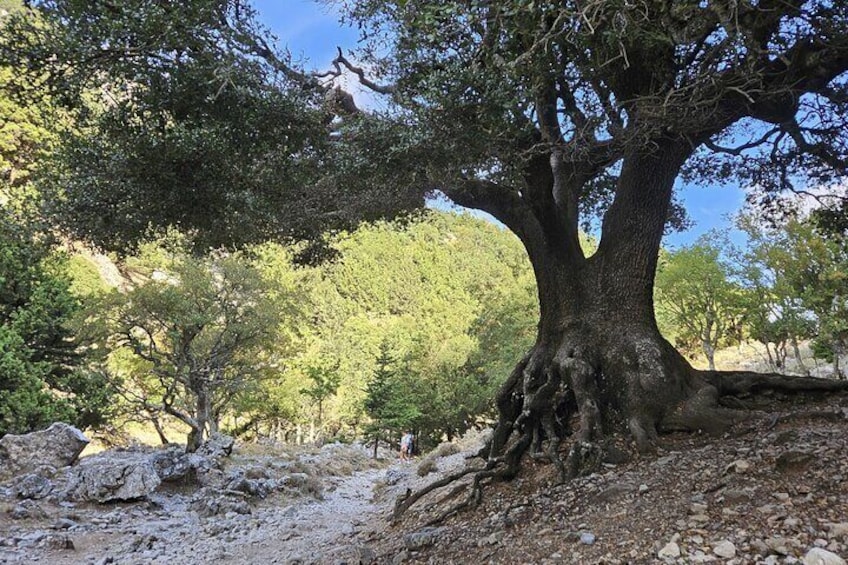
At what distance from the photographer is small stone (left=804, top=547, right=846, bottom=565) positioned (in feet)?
8.48

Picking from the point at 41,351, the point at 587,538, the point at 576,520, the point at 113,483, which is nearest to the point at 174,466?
the point at 113,483

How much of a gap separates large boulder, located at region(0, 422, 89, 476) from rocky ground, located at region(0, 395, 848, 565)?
8.18ft

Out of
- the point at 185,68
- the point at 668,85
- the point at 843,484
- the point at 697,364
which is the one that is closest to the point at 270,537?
the point at 185,68

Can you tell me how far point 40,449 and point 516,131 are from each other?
12.9 meters

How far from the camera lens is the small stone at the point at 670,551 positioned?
3080 millimetres

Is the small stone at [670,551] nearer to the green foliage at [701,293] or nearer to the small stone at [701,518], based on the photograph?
the small stone at [701,518]

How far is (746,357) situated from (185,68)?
46677 millimetres

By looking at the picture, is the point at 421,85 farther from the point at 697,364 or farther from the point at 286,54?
the point at 697,364

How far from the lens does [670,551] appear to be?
123 inches

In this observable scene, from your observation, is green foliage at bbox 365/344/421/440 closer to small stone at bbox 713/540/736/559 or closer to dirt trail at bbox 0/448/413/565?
dirt trail at bbox 0/448/413/565

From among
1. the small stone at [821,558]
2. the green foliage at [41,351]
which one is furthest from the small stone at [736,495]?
the green foliage at [41,351]

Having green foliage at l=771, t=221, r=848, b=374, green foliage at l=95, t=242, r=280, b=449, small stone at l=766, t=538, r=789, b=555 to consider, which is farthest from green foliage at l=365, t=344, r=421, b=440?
small stone at l=766, t=538, r=789, b=555

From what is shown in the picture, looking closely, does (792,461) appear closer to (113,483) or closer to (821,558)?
(821,558)

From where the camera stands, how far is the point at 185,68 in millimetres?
5305
